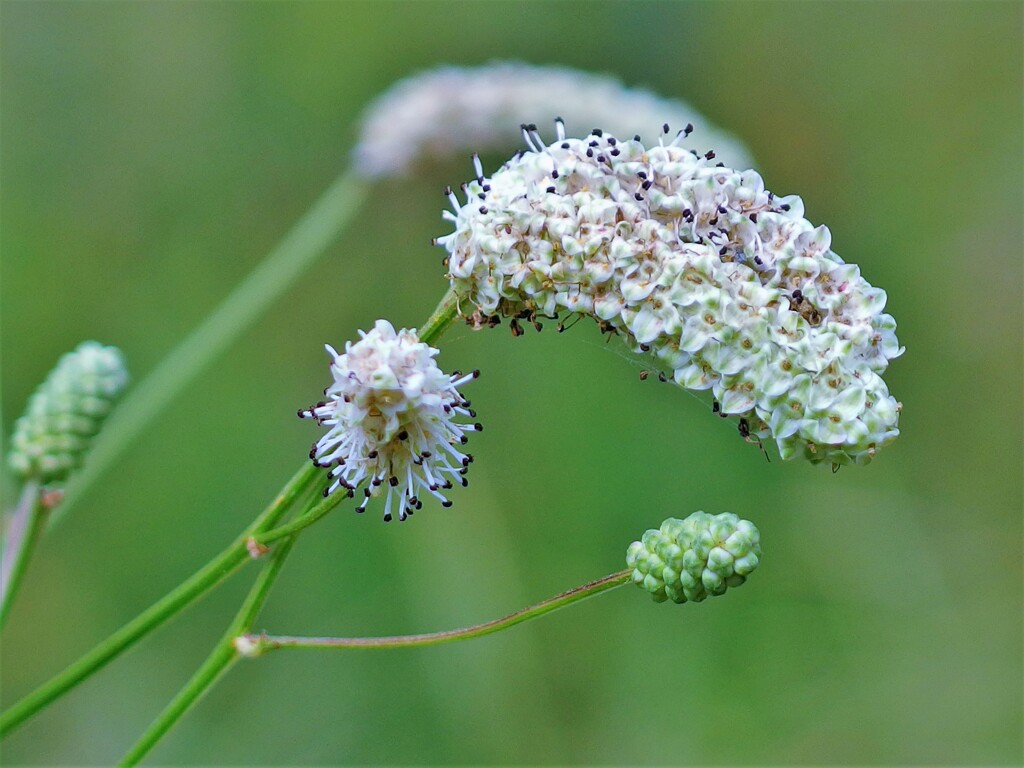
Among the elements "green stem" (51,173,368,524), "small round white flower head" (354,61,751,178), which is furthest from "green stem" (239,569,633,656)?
"small round white flower head" (354,61,751,178)

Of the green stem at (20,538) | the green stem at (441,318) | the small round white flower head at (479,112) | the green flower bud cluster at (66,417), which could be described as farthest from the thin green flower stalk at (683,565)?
the small round white flower head at (479,112)

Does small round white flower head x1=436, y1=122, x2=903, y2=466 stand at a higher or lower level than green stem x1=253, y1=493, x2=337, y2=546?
higher

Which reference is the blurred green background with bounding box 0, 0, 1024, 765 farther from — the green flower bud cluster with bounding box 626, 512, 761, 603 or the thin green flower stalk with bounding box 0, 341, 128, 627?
the green flower bud cluster with bounding box 626, 512, 761, 603

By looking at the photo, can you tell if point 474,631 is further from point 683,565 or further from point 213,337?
point 213,337

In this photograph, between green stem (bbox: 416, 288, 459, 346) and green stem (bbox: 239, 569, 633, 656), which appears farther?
green stem (bbox: 416, 288, 459, 346)

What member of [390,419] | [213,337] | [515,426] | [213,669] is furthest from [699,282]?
[515,426]
